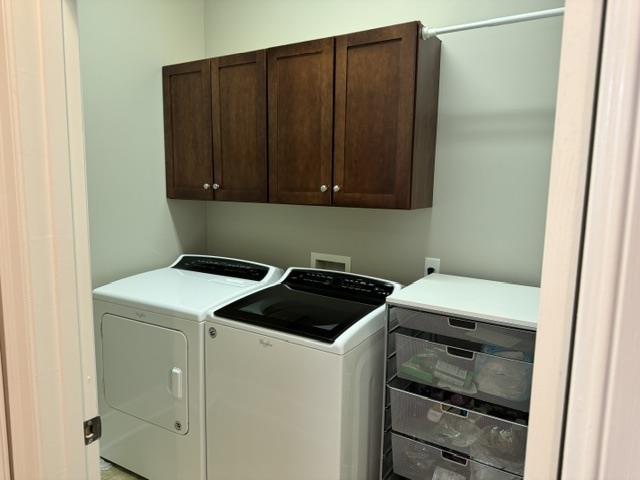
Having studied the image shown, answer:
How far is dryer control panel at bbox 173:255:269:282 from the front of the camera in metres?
2.41

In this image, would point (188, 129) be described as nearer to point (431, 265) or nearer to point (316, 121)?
point (316, 121)

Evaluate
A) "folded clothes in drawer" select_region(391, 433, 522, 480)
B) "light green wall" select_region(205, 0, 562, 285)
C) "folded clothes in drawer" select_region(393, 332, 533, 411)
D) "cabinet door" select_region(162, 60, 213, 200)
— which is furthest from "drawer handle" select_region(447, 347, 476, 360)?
"cabinet door" select_region(162, 60, 213, 200)

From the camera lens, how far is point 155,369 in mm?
2004

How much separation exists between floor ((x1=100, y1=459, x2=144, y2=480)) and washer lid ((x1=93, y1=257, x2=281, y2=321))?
929 millimetres

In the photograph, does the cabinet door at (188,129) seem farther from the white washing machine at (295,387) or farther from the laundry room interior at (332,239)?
the white washing machine at (295,387)

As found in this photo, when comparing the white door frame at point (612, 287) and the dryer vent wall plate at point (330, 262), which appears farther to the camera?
the dryer vent wall plate at point (330, 262)

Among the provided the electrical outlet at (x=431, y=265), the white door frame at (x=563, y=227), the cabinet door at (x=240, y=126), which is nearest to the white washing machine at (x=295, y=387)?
the electrical outlet at (x=431, y=265)

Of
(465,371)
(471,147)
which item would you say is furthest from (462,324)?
(471,147)

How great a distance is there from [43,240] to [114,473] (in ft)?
6.45

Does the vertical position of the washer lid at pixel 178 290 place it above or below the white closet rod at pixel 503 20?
below

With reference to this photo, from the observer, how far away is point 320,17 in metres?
2.29

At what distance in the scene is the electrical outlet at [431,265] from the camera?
2.15 metres

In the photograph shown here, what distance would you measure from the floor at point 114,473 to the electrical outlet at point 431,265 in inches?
72.0

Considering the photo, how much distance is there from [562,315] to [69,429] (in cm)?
92
